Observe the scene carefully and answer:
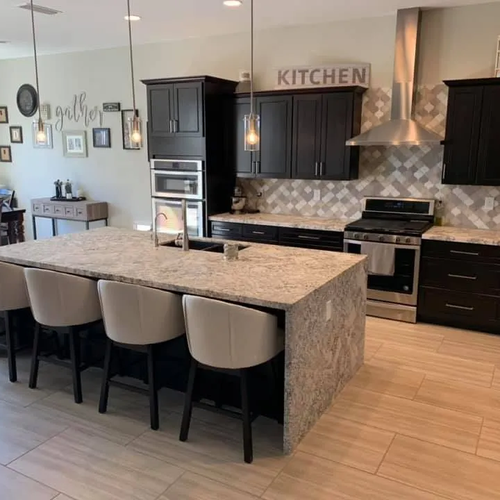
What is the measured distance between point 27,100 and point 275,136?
4414 millimetres

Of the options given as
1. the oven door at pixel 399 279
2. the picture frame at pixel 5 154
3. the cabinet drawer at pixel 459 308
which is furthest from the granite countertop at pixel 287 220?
the picture frame at pixel 5 154

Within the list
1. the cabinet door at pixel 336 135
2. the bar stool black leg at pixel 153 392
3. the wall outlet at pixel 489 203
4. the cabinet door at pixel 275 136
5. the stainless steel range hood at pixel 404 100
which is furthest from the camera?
the cabinet door at pixel 275 136

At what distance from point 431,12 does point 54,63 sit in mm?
5208

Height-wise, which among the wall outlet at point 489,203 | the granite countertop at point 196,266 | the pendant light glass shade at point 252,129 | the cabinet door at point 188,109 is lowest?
the granite countertop at point 196,266

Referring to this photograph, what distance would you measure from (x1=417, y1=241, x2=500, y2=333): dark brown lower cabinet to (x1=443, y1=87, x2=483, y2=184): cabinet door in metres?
0.67

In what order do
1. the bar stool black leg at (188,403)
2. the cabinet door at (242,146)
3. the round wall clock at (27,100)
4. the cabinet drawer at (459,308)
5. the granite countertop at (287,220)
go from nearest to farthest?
the bar stool black leg at (188,403) → the cabinet drawer at (459,308) → the granite countertop at (287,220) → the cabinet door at (242,146) → the round wall clock at (27,100)

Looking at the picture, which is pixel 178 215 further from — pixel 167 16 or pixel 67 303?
pixel 67 303

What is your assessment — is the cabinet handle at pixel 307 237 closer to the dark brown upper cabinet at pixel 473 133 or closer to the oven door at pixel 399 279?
the oven door at pixel 399 279

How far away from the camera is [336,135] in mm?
5148

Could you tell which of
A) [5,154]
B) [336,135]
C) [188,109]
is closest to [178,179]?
[188,109]

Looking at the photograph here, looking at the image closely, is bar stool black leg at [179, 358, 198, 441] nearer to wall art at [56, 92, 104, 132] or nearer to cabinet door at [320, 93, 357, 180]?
cabinet door at [320, 93, 357, 180]

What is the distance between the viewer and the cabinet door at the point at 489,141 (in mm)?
4426

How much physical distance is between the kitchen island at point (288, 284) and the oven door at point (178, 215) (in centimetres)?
169

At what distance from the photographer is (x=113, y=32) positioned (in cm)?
577
